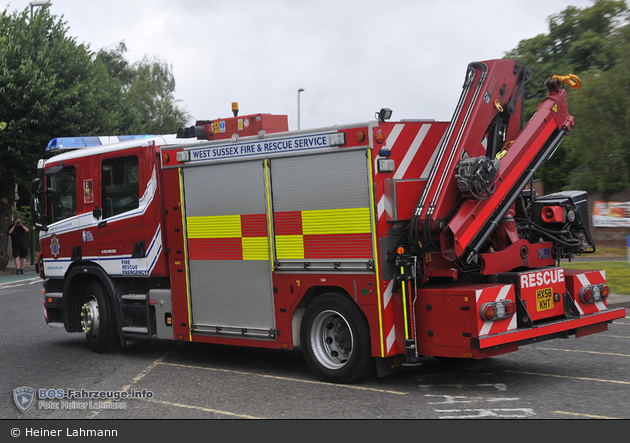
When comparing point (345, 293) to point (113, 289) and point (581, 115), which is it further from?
point (581, 115)

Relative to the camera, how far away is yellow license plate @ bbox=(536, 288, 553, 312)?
7.20 m

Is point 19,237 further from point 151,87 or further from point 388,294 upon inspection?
point 151,87

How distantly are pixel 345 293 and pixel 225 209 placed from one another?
1898 millimetres

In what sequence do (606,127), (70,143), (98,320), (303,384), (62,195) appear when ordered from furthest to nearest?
(606,127) < (70,143) < (62,195) < (98,320) < (303,384)

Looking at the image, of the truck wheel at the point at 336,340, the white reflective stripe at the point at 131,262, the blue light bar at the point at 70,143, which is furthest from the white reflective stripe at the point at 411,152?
the blue light bar at the point at 70,143

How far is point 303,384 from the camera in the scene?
24.7 feet

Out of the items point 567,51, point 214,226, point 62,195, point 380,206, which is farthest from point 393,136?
point 567,51

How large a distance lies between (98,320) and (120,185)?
6.41ft

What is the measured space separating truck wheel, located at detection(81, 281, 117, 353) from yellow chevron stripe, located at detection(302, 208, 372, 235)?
3781 millimetres

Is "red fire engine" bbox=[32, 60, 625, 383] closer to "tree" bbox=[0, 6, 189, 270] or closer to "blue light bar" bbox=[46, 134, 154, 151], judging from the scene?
"blue light bar" bbox=[46, 134, 154, 151]

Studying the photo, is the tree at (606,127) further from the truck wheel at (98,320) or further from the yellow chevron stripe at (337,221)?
the yellow chevron stripe at (337,221)
